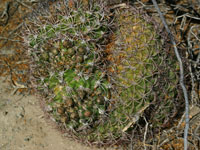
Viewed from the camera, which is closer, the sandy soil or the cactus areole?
the cactus areole

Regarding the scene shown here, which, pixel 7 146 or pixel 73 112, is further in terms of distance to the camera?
pixel 7 146

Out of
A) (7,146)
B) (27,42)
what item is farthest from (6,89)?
(27,42)

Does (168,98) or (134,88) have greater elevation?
(134,88)

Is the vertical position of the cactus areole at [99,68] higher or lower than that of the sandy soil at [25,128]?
higher

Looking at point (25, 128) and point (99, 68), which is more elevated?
point (99, 68)

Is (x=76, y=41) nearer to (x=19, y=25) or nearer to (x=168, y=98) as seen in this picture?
(x=168, y=98)

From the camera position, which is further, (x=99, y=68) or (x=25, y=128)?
(x=25, y=128)

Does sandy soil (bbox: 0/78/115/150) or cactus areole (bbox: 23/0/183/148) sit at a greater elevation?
cactus areole (bbox: 23/0/183/148)

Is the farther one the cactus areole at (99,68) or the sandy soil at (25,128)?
the sandy soil at (25,128)
